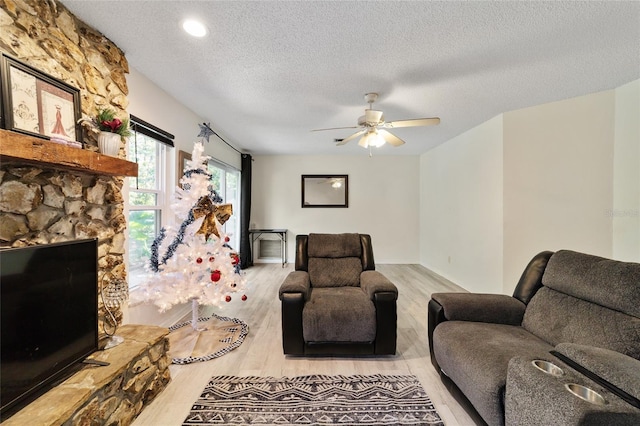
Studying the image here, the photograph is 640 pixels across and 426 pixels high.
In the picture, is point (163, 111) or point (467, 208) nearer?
point (163, 111)

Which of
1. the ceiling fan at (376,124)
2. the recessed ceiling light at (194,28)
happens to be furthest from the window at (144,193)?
the ceiling fan at (376,124)

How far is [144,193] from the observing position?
104 inches

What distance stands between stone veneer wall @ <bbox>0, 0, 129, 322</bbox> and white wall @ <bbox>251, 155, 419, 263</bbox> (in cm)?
395

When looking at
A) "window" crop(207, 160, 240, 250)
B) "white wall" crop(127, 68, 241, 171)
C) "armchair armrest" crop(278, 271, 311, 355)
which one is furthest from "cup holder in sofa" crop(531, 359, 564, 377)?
"window" crop(207, 160, 240, 250)

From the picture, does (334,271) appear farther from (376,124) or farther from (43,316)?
(43,316)

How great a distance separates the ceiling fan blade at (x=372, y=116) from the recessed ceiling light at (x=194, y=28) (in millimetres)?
1500

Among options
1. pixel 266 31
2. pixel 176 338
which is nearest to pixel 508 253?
pixel 266 31

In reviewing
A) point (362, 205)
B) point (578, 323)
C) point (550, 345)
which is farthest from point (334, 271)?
point (362, 205)

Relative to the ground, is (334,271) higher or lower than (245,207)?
lower

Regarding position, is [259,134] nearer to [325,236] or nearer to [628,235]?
[325,236]

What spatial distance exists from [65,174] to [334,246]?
2.26 m

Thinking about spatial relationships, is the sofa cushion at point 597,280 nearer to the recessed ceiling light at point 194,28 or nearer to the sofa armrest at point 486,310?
the sofa armrest at point 486,310

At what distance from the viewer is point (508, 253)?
10.7 ft

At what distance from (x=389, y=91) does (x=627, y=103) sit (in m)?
2.46
